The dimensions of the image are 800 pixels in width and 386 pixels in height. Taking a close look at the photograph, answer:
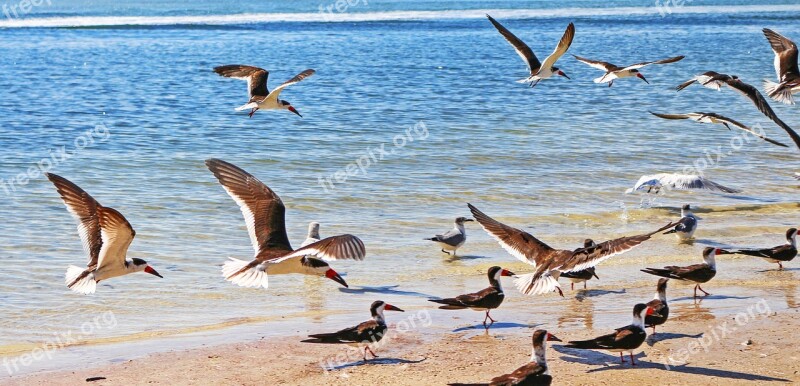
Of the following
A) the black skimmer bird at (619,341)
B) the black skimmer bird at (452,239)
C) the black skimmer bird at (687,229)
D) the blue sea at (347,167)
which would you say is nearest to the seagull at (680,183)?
the blue sea at (347,167)

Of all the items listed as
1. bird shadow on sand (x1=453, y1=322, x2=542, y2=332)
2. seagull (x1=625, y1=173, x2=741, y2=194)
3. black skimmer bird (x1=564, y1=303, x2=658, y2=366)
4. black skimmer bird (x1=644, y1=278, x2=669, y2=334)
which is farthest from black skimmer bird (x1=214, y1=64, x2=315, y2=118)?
black skimmer bird (x1=564, y1=303, x2=658, y2=366)

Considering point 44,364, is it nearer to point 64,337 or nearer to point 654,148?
point 64,337

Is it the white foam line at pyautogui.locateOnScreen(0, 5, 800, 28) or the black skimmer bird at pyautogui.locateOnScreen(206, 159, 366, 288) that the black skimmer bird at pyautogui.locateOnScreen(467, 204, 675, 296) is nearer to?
the black skimmer bird at pyautogui.locateOnScreen(206, 159, 366, 288)

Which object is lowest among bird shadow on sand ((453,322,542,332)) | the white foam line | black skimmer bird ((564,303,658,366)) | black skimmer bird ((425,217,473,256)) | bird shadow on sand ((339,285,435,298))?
the white foam line

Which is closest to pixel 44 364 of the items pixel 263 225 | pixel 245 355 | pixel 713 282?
pixel 245 355

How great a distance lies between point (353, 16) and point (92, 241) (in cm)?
5968

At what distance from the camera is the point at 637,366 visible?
831 cm

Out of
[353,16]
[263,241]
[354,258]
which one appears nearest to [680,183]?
[263,241]

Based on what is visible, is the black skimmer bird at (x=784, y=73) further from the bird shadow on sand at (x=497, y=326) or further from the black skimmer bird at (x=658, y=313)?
the bird shadow on sand at (x=497, y=326)

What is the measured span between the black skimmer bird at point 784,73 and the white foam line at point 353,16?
150 feet

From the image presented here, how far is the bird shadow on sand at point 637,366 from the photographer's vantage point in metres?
7.86

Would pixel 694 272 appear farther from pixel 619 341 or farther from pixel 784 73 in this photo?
pixel 784 73

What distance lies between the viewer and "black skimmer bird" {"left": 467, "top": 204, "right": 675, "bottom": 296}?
337 inches

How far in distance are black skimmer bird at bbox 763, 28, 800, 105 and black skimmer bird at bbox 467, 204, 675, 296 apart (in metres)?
6.22
